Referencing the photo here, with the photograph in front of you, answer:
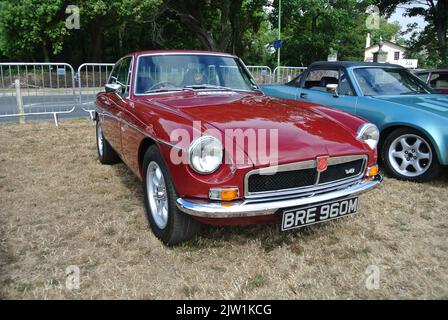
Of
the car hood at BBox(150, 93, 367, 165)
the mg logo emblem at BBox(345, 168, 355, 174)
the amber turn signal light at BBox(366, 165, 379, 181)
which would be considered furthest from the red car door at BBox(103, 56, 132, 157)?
the amber turn signal light at BBox(366, 165, 379, 181)

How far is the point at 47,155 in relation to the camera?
19.4ft

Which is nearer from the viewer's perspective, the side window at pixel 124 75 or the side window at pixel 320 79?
the side window at pixel 124 75

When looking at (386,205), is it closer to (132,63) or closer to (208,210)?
(208,210)

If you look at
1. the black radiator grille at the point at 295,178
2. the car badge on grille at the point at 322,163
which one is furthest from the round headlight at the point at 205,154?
the car badge on grille at the point at 322,163

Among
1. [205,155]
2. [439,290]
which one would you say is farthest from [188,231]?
[439,290]

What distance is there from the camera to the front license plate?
261 centimetres

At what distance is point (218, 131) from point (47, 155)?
4.28 meters

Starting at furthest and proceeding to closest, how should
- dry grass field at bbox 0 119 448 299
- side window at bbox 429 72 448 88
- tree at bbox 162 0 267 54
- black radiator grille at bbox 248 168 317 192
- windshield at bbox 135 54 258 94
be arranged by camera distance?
tree at bbox 162 0 267 54 < side window at bbox 429 72 448 88 < windshield at bbox 135 54 258 94 < black radiator grille at bbox 248 168 317 192 < dry grass field at bbox 0 119 448 299

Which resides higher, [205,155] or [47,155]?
[205,155]

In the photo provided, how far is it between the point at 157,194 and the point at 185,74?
140 cm

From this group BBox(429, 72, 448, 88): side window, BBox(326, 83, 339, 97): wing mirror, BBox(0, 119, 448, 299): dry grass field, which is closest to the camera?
BBox(0, 119, 448, 299): dry grass field

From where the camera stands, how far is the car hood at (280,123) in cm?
268

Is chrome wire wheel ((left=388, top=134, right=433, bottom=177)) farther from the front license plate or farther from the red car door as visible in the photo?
the red car door

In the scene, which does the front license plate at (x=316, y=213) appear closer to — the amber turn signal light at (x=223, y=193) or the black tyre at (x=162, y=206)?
the amber turn signal light at (x=223, y=193)
